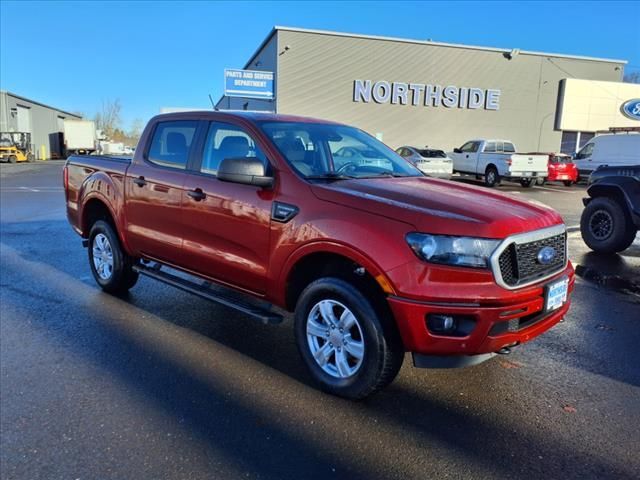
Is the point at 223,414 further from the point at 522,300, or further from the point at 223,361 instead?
the point at 522,300

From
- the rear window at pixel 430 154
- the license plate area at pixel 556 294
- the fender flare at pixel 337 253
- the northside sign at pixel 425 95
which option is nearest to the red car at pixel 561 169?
the rear window at pixel 430 154

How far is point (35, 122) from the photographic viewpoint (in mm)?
58812

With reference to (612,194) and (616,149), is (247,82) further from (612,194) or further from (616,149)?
(612,194)

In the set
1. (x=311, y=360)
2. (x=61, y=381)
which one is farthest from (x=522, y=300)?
(x=61, y=381)

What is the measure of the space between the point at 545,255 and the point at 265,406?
202cm

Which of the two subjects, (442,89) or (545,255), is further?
(442,89)

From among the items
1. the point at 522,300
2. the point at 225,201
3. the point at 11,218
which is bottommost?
the point at 11,218

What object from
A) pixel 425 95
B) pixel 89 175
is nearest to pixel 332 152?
pixel 89 175

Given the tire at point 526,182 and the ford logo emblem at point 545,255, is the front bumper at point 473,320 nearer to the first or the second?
the ford logo emblem at point 545,255

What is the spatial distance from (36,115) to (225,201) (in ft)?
218

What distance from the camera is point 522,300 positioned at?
297 centimetres

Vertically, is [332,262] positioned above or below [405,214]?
A: below

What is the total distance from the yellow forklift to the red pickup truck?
148ft

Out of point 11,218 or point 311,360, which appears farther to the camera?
point 11,218
